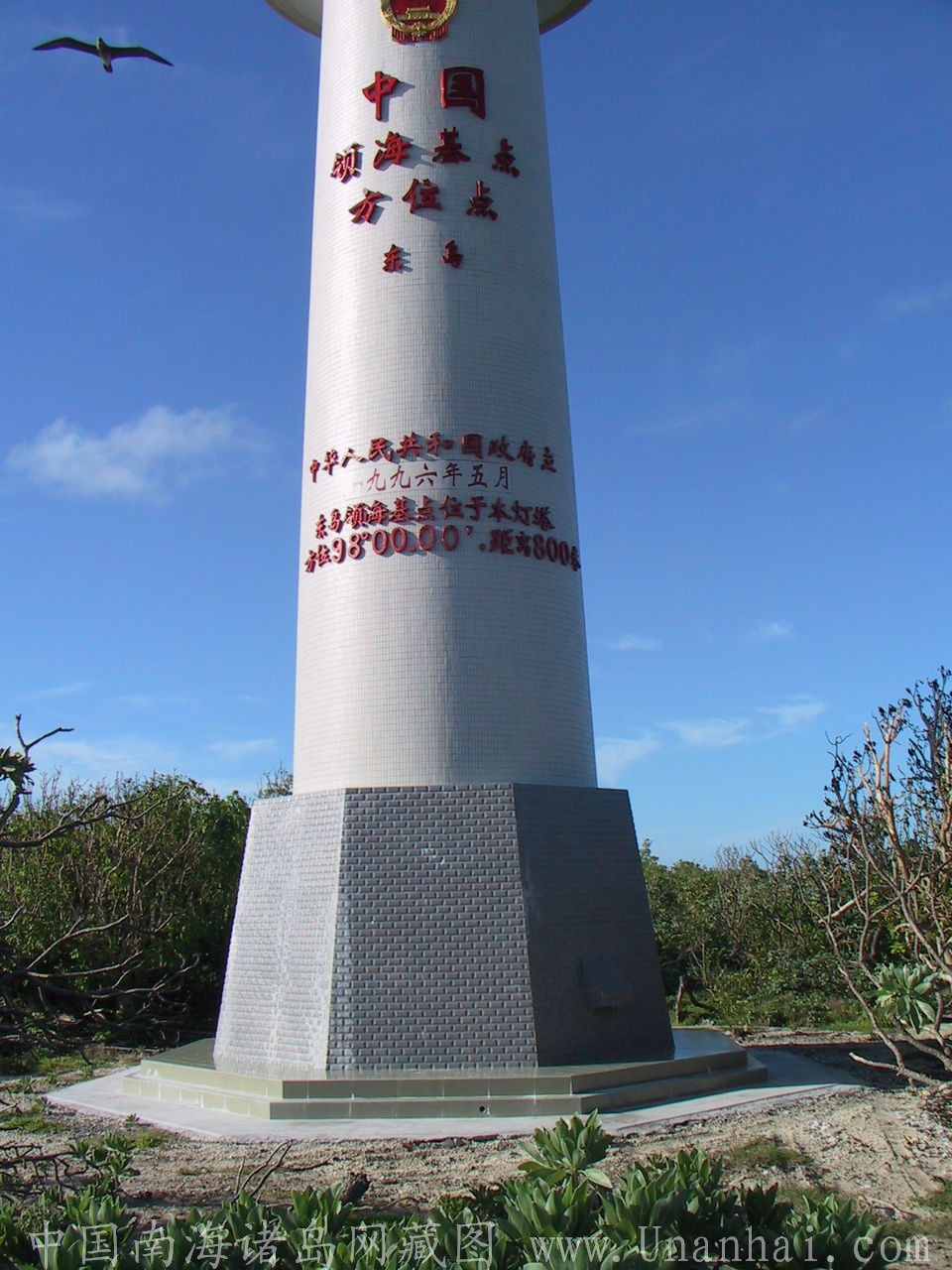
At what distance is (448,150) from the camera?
36.1 feet

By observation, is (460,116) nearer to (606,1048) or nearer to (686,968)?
(606,1048)

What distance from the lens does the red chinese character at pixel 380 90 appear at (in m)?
11.3

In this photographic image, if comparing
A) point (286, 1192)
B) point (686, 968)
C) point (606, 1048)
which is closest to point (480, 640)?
point (606, 1048)

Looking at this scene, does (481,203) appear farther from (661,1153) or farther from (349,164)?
Result: (661,1153)

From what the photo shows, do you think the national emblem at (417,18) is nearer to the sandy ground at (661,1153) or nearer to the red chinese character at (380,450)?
the red chinese character at (380,450)

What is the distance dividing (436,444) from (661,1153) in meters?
6.51

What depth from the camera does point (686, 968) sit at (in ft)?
58.4

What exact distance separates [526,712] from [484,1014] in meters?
2.78

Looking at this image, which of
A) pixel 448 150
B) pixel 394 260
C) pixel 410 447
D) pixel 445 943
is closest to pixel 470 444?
pixel 410 447

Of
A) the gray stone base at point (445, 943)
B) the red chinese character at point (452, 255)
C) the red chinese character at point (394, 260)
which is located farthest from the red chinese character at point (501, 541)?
the red chinese character at point (394, 260)

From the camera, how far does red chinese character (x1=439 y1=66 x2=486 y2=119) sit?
36.8 feet

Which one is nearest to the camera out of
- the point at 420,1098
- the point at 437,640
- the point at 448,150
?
the point at 420,1098

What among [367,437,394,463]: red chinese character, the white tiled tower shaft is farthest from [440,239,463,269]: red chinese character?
[367,437,394,463]: red chinese character

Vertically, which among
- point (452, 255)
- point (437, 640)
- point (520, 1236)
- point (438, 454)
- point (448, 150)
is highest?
point (448, 150)
